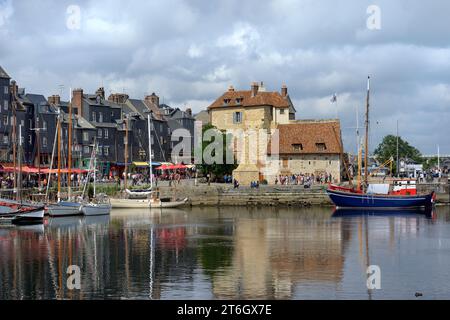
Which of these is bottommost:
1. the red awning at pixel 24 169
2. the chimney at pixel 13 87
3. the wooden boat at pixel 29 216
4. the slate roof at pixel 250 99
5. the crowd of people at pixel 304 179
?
the wooden boat at pixel 29 216

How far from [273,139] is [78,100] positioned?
106 ft

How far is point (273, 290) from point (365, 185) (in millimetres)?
47062

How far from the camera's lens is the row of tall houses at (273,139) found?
3319 inches

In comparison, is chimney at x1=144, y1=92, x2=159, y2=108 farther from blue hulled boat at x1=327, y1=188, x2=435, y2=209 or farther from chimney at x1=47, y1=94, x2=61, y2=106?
blue hulled boat at x1=327, y1=188, x2=435, y2=209

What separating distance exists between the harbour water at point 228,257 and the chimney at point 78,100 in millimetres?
45458

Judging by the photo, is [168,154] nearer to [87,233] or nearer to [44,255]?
[87,233]

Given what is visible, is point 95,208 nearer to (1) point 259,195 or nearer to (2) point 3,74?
(1) point 259,195

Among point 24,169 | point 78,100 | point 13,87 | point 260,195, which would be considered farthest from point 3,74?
point 260,195

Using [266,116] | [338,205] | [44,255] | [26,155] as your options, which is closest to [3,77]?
[26,155]

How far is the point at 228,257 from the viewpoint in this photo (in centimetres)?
3709

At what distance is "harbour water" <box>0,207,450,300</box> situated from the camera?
28.1m

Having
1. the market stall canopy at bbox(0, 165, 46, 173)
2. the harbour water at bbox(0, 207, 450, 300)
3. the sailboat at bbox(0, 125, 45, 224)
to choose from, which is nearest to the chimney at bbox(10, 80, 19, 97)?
the market stall canopy at bbox(0, 165, 46, 173)

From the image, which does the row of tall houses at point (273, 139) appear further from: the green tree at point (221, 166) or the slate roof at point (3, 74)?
the slate roof at point (3, 74)

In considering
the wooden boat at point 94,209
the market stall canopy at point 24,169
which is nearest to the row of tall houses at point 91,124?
the market stall canopy at point 24,169
